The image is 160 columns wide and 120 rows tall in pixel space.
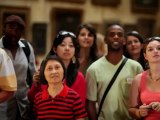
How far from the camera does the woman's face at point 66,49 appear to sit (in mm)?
3193

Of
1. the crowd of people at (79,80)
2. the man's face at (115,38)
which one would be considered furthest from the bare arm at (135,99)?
the man's face at (115,38)

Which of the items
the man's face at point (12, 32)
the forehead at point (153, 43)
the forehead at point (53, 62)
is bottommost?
the forehead at point (53, 62)

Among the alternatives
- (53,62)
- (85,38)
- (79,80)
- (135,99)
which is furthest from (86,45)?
(135,99)

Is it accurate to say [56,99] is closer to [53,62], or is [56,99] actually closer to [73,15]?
[53,62]

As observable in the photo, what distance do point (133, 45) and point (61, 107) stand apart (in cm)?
139

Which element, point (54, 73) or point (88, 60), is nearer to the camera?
point (54, 73)

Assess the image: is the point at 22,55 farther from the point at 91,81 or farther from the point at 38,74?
the point at 91,81

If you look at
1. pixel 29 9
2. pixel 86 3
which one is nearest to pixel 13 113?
pixel 29 9

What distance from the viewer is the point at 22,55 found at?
342 cm

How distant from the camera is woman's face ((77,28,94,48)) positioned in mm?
3752

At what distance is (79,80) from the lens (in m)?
3.12

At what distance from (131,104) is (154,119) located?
0.71 ft

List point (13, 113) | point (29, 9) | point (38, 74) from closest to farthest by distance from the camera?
point (38, 74) → point (13, 113) → point (29, 9)

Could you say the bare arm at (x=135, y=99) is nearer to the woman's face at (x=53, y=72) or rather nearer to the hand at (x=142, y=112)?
the hand at (x=142, y=112)
